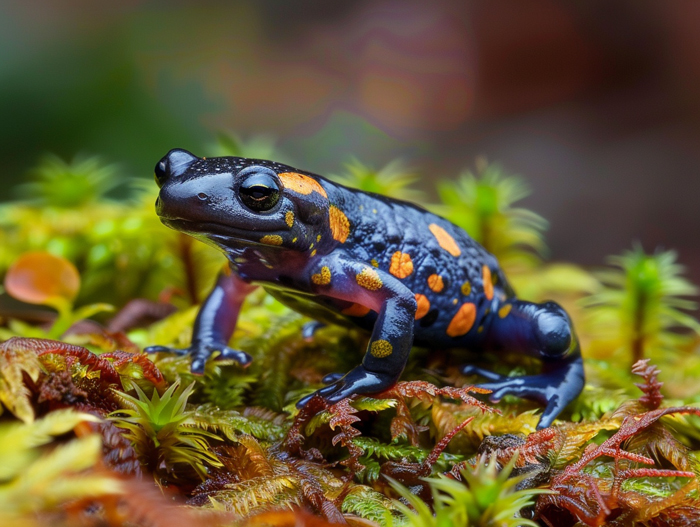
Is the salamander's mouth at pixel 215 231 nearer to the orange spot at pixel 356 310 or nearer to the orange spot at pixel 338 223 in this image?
the orange spot at pixel 338 223

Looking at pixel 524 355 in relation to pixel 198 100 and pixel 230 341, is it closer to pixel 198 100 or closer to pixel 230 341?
pixel 230 341

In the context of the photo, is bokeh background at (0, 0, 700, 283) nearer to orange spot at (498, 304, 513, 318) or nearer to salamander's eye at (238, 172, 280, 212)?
orange spot at (498, 304, 513, 318)

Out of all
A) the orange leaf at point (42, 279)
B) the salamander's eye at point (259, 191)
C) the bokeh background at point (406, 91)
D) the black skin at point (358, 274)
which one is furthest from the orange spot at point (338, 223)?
the bokeh background at point (406, 91)

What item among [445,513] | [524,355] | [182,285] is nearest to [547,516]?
[445,513]

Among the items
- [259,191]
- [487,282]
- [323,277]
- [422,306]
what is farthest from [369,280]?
[487,282]

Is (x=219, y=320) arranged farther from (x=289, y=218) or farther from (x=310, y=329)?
(x=289, y=218)

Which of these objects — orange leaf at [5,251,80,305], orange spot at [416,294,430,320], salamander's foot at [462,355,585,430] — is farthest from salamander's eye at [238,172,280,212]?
orange leaf at [5,251,80,305]
